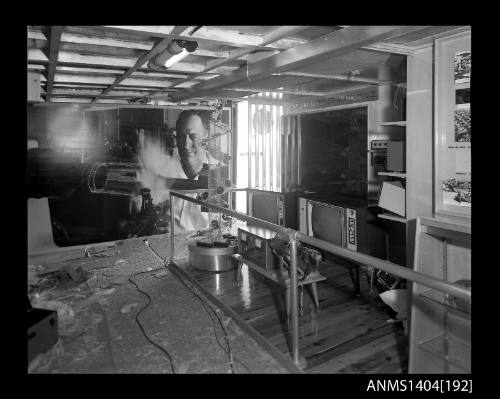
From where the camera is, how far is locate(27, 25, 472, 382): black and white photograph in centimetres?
272

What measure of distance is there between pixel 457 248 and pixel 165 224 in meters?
4.87

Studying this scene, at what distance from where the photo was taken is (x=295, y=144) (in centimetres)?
593

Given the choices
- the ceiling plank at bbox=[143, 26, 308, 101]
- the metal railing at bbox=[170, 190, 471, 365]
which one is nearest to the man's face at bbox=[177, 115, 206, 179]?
the ceiling plank at bbox=[143, 26, 308, 101]

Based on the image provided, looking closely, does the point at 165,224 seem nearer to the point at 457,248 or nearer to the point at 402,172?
the point at 402,172

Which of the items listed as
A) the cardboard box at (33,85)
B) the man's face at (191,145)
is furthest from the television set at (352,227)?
the cardboard box at (33,85)

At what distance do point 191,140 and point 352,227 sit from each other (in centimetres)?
358

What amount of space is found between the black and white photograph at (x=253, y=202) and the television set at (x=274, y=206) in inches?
1.1

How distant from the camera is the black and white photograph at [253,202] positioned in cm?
272

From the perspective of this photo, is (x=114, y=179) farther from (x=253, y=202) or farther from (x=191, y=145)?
(x=253, y=202)

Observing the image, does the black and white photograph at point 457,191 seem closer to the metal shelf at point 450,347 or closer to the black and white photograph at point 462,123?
the black and white photograph at point 462,123

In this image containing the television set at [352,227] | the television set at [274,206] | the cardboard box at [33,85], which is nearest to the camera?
the cardboard box at [33,85]
